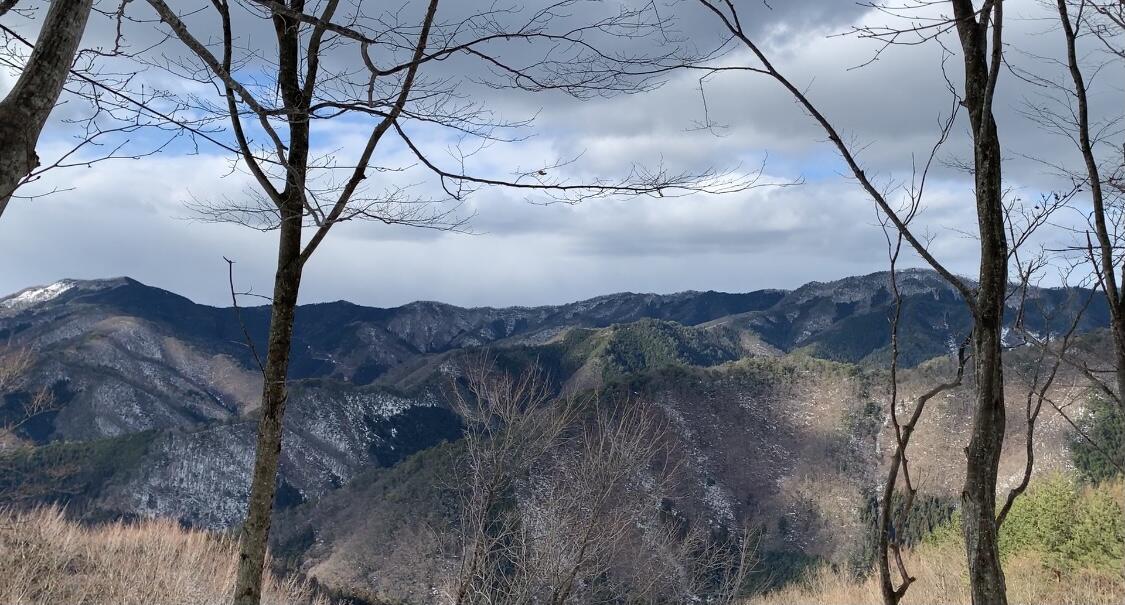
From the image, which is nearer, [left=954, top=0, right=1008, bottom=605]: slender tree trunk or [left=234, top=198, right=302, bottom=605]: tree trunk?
[left=954, top=0, right=1008, bottom=605]: slender tree trunk

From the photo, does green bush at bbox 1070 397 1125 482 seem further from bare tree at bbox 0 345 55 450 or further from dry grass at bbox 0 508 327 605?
bare tree at bbox 0 345 55 450

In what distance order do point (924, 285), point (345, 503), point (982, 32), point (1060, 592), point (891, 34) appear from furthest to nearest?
point (924, 285)
point (345, 503)
point (1060, 592)
point (891, 34)
point (982, 32)

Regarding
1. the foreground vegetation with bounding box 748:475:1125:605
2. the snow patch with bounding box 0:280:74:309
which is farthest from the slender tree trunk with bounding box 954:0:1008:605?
the snow patch with bounding box 0:280:74:309

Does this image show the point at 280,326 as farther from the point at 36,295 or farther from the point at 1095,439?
the point at 36,295

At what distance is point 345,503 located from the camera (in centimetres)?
7106

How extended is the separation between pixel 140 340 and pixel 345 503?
8455 cm

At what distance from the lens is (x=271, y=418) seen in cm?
452

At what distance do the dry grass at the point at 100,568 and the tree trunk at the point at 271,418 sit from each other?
12.4 metres

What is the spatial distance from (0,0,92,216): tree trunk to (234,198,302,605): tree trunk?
4.78 ft

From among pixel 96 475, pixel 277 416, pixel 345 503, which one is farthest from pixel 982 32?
pixel 96 475

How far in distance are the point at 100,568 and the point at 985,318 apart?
2053 cm

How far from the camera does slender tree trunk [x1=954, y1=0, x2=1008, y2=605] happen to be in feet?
9.39

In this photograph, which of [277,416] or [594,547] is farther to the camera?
[594,547]

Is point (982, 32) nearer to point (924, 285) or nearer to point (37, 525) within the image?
point (37, 525)
